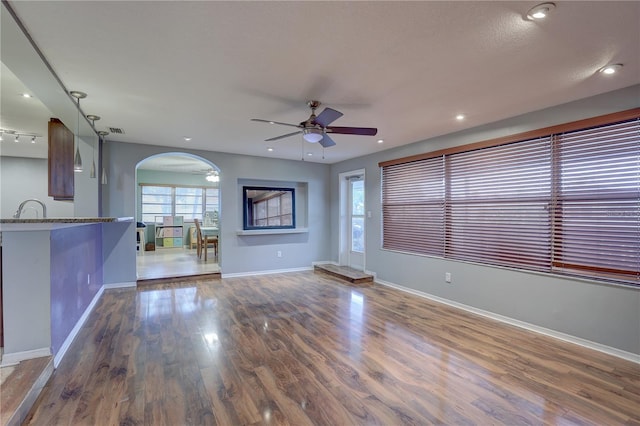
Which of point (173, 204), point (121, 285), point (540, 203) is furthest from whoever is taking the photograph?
point (173, 204)

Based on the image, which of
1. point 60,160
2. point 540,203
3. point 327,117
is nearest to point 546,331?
point 540,203

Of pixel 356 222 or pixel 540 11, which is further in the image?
pixel 356 222

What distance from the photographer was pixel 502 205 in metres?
3.82

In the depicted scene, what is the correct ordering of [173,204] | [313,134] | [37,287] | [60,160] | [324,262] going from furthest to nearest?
[173,204], [324,262], [60,160], [313,134], [37,287]

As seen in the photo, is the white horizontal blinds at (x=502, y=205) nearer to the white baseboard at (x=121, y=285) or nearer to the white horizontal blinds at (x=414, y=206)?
the white horizontal blinds at (x=414, y=206)

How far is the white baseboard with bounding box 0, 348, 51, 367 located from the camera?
2.33m

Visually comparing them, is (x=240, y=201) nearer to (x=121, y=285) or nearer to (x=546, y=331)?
(x=121, y=285)

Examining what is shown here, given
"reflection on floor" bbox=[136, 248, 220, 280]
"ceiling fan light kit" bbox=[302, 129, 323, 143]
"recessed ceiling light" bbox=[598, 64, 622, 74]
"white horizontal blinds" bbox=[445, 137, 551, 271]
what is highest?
"recessed ceiling light" bbox=[598, 64, 622, 74]

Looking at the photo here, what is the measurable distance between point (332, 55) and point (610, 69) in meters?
2.32

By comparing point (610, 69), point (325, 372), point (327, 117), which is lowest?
point (325, 372)

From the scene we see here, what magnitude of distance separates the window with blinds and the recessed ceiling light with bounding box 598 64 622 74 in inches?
25.7

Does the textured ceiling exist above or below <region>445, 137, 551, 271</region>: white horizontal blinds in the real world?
above

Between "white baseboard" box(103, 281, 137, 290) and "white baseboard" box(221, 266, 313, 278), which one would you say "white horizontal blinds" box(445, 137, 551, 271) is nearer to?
"white baseboard" box(221, 266, 313, 278)

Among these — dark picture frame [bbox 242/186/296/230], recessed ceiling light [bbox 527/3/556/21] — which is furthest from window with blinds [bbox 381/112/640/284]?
dark picture frame [bbox 242/186/296/230]
